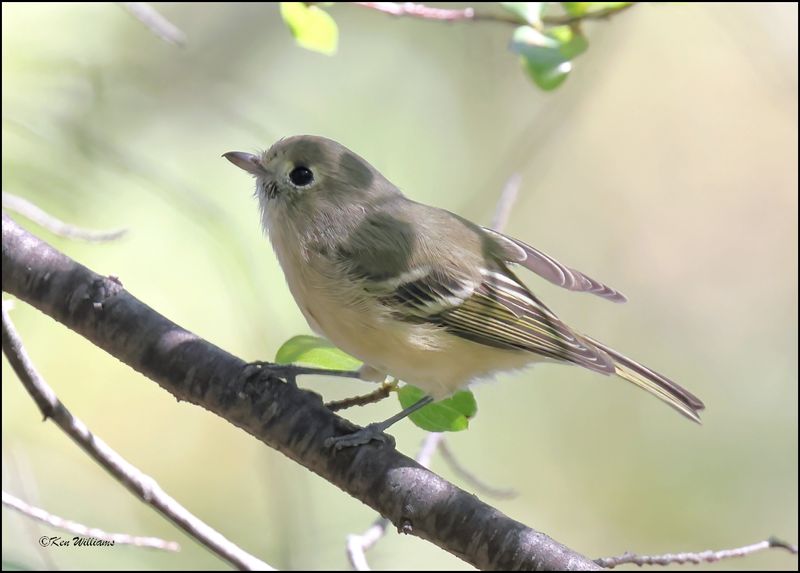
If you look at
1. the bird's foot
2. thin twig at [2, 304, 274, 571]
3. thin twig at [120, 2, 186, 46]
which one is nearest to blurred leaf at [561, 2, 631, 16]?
thin twig at [120, 2, 186, 46]

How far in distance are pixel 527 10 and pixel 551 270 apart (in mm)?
672

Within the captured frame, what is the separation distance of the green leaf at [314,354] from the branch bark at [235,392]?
100 millimetres

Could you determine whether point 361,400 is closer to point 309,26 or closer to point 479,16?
point 309,26

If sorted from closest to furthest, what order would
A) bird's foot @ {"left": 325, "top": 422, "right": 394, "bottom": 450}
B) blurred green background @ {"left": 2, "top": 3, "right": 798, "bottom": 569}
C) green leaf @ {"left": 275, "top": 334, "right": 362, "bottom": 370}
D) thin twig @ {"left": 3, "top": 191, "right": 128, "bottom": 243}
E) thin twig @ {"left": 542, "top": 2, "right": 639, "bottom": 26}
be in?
bird's foot @ {"left": 325, "top": 422, "right": 394, "bottom": 450} < green leaf @ {"left": 275, "top": 334, "right": 362, "bottom": 370} < thin twig @ {"left": 3, "top": 191, "right": 128, "bottom": 243} < thin twig @ {"left": 542, "top": 2, "right": 639, "bottom": 26} < blurred green background @ {"left": 2, "top": 3, "right": 798, "bottom": 569}

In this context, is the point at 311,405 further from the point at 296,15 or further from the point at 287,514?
the point at 287,514

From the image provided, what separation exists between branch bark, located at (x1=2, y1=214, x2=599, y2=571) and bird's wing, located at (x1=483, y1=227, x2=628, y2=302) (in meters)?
0.85

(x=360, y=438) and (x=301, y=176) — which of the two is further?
(x=301, y=176)

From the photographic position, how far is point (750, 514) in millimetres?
4285

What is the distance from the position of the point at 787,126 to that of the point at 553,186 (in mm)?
1308

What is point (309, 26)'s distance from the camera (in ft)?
7.28

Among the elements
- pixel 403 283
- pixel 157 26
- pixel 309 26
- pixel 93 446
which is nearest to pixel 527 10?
pixel 309 26

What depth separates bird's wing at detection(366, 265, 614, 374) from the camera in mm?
2164

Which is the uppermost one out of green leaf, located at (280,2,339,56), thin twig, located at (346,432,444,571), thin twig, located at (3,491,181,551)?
green leaf, located at (280,2,339,56)

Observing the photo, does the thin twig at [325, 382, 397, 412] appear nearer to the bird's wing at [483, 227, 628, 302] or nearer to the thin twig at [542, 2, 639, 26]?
the bird's wing at [483, 227, 628, 302]
